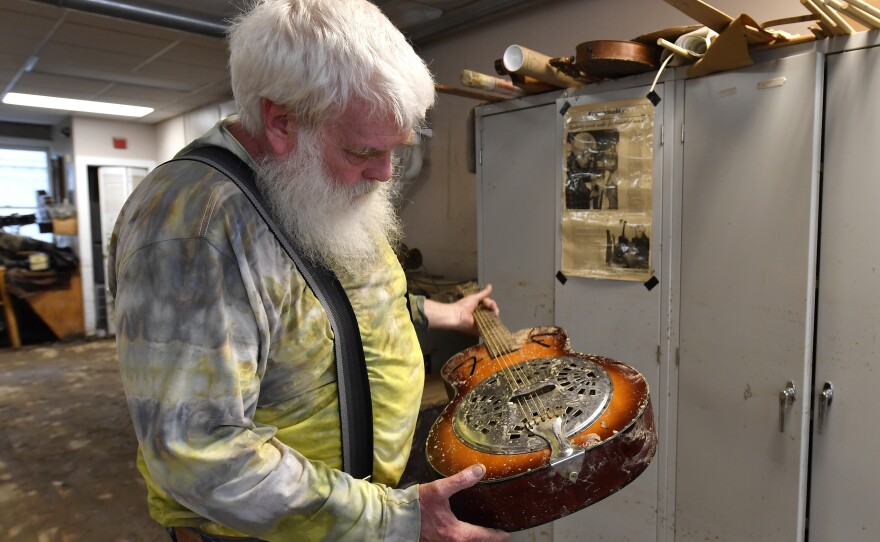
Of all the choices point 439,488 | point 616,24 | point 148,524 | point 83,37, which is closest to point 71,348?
point 83,37

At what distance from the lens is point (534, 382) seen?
48.2 inches

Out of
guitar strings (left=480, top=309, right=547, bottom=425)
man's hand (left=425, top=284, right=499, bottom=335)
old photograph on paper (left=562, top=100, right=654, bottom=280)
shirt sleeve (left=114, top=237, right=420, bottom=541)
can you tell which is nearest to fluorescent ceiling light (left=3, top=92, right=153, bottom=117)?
old photograph on paper (left=562, top=100, right=654, bottom=280)

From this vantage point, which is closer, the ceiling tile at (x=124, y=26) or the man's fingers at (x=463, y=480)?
the man's fingers at (x=463, y=480)

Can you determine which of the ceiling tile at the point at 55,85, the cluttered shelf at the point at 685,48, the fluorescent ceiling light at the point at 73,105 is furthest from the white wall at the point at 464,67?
the fluorescent ceiling light at the point at 73,105

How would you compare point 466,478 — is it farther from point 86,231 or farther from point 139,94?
point 86,231

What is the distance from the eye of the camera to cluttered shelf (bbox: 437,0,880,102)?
148 cm

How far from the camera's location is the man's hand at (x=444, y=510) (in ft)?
2.97

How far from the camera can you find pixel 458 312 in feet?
5.30

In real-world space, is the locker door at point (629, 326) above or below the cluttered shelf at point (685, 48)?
below

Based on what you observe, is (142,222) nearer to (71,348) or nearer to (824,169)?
(824,169)

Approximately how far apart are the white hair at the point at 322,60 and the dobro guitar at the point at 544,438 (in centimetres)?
58

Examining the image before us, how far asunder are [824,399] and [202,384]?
165cm

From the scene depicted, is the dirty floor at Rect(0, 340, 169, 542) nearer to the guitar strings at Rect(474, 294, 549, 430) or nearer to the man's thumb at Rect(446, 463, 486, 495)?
the guitar strings at Rect(474, 294, 549, 430)

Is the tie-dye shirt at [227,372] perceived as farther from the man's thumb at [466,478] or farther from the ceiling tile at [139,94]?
the ceiling tile at [139,94]
